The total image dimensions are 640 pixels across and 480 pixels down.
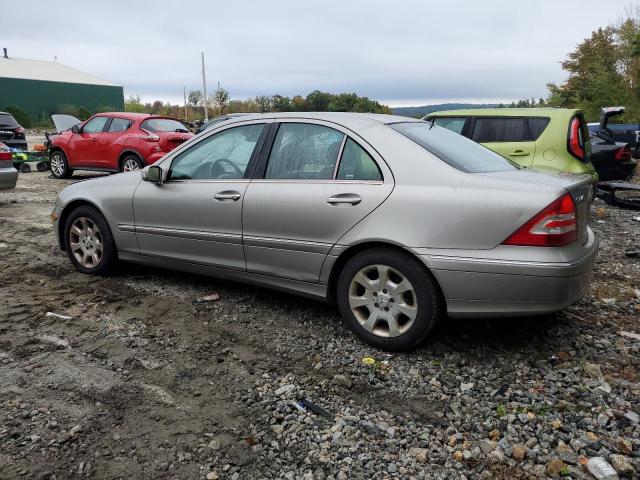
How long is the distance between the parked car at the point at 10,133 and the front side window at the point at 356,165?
14.8m

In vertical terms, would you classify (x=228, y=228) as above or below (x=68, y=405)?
above

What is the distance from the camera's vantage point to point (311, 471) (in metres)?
2.46

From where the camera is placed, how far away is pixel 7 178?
357 inches

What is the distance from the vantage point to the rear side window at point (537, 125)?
7.18 meters

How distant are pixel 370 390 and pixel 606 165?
9659 millimetres

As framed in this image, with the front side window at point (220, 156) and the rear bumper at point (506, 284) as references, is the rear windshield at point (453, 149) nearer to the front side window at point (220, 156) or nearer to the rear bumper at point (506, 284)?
the rear bumper at point (506, 284)

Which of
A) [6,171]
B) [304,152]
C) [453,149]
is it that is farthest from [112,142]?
[453,149]

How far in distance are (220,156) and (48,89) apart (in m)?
47.6

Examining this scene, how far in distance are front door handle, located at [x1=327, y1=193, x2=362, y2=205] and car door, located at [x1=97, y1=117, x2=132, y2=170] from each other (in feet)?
31.9

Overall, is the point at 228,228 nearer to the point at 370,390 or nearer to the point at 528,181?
the point at 370,390

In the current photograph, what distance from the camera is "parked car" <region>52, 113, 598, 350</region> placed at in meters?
3.17

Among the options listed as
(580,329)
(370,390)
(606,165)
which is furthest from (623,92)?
(370,390)

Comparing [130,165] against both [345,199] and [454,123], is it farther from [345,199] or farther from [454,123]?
[345,199]

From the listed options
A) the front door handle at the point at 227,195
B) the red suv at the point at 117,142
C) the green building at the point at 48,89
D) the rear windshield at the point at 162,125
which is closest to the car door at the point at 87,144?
the red suv at the point at 117,142
